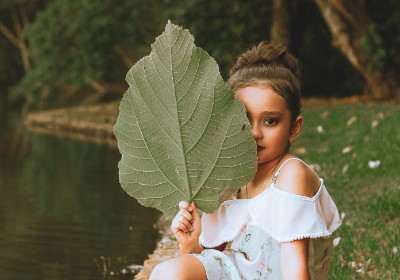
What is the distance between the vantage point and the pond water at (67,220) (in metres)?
5.65

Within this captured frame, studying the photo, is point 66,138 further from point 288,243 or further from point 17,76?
point 17,76

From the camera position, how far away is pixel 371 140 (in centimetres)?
848

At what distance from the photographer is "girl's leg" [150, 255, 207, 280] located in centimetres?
243

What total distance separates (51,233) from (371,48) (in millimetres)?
8851

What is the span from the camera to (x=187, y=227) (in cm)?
251

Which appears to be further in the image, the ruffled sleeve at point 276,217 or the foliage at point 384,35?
the foliage at point 384,35

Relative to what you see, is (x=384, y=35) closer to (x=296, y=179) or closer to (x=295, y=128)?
(x=295, y=128)

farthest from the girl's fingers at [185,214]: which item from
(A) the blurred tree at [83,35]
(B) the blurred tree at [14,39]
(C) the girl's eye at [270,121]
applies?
(B) the blurred tree at [14,39]

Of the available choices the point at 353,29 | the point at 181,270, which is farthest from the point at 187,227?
the point at 353,29

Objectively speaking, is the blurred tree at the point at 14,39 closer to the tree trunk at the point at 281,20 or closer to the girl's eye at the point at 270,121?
the tree trunk at the point at 281,20

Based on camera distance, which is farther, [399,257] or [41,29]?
[41,29]

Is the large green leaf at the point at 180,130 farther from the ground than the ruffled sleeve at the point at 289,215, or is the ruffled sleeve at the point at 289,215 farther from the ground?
the large green leaf at the point at 180,130

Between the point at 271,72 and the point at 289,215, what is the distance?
53cm

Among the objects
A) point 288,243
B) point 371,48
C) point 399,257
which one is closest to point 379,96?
point 371,48
